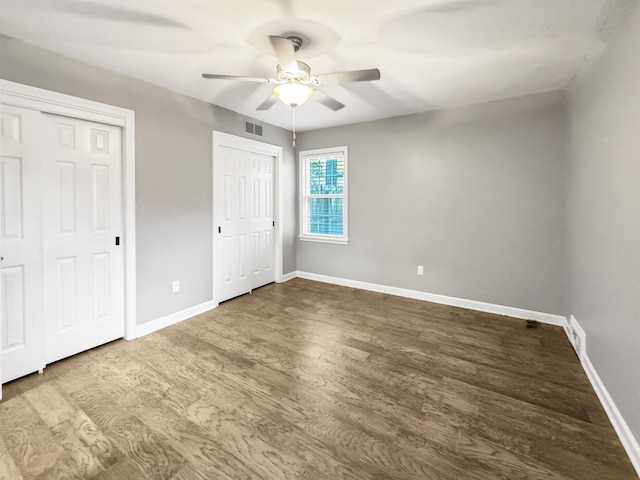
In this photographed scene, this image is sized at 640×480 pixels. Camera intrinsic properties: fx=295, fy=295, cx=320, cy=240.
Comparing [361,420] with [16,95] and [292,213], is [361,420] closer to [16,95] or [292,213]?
[16,95]

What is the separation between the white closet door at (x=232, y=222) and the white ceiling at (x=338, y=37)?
101 centimetres

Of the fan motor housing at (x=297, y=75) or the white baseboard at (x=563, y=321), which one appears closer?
the white baseboard at (x=563, y=321)

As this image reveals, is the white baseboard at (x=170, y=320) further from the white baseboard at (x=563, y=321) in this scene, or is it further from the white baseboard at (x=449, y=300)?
the white baseboard at (x=449, y=300)

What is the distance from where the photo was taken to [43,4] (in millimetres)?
1734

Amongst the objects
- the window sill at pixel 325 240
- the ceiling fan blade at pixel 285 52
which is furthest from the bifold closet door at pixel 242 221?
the ceiling fan blade at pixel 285 52

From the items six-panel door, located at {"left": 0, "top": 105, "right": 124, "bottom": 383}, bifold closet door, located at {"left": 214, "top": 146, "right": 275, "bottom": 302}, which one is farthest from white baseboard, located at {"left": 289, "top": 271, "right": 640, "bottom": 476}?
six-panel door, located at {"left": 0, "top": 105, "right": 124, "bottom": 383}

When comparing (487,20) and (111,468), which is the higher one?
(487,20)

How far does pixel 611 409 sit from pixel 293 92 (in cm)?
286

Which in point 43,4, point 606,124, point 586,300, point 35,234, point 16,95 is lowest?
point 586,300

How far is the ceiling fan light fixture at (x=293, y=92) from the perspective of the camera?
2068 mm

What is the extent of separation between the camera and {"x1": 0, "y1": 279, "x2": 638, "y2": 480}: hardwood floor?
1.48 meters

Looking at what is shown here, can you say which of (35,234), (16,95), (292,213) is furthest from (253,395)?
(292,213)

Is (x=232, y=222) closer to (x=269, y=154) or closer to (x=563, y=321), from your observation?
(x=269, y=154)

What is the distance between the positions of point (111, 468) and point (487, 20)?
3.31 metres
